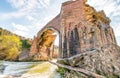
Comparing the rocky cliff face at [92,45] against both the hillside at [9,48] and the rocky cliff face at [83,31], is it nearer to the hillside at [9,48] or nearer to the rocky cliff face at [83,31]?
the rocky cliff face at [83,31]

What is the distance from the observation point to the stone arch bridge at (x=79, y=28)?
47.9ft

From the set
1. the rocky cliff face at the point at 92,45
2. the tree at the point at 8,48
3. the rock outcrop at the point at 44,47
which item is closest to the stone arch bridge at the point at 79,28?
the rocky cliff face at the point at 92,45

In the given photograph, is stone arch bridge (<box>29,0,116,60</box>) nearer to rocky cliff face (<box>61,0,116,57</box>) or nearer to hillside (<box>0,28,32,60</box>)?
rocky cliff face (<box>61,0,116,57</box>)

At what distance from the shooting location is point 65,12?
16.8m

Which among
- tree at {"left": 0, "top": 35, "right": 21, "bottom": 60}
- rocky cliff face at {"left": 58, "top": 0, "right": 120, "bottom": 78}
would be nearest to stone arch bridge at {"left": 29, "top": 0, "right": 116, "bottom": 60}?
rocky cliff face at {"left": 58, "top": 0, "right": 120, "bottom": 78}

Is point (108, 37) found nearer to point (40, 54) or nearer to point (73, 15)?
point (73, 15)

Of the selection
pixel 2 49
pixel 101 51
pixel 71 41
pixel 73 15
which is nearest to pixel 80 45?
pixel 71 41

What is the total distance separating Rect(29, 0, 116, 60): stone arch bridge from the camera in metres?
14.6

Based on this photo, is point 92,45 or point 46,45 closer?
point 92,45

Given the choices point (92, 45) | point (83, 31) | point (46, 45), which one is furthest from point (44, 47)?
point (92, 45)

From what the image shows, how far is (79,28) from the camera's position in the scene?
15297 millimetres

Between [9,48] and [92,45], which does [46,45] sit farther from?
[92,45]

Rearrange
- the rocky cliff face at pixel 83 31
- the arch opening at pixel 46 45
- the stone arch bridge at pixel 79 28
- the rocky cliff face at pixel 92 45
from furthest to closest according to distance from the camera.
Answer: the arch opening at pixel 46 45 < the stone arch bridge at pixel 79 28 < the rocky cliff face at pixel 83 31 < the rocky cliff face at pixel 92 45

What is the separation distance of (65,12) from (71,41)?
3086mm
